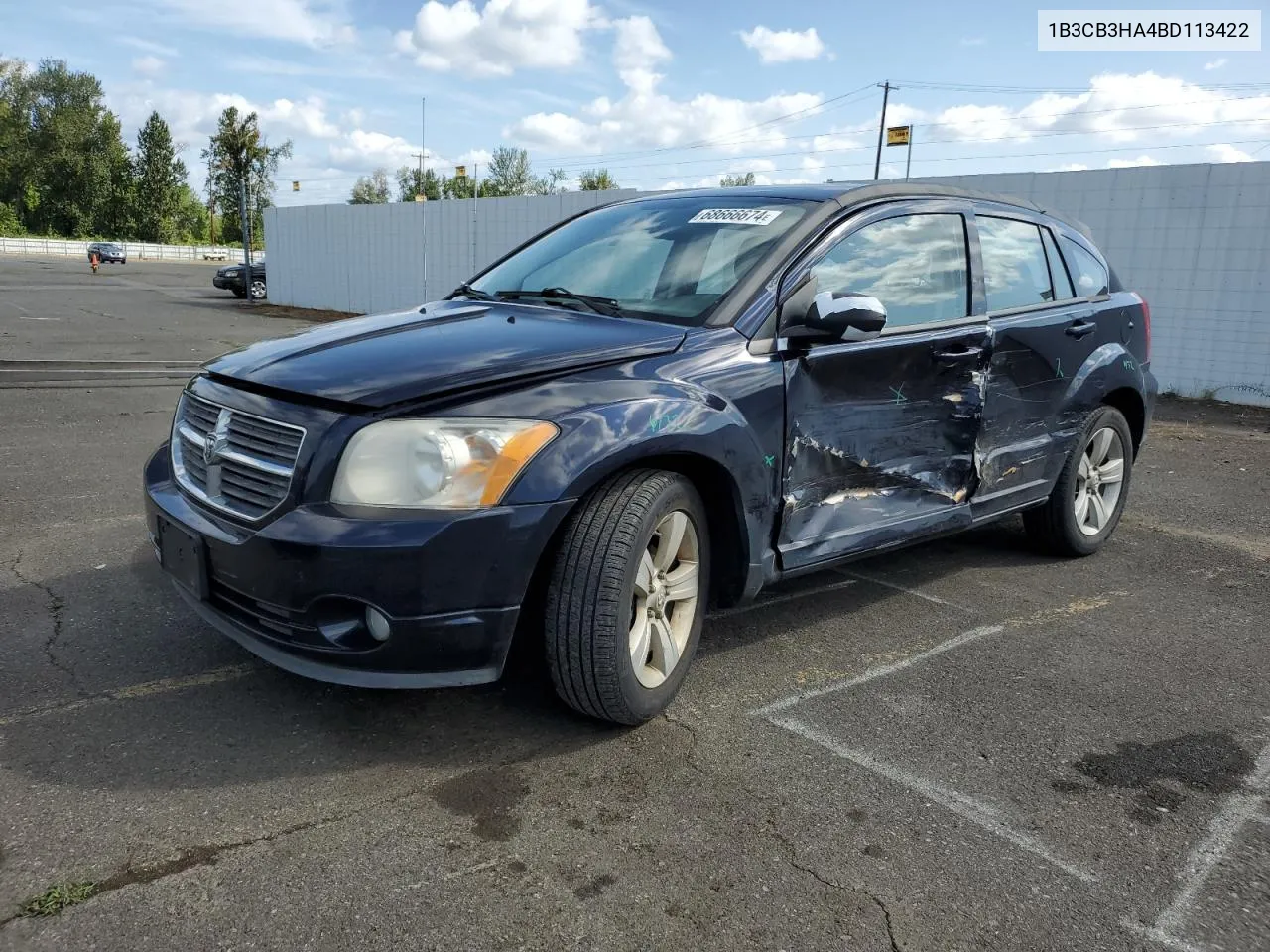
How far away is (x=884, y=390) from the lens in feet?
12.3

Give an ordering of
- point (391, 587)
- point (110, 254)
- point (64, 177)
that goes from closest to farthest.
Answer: point (391, 587)
point (110, 254)
point (64, 177)

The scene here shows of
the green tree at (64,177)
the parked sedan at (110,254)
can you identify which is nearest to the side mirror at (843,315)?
the parked sedan at (110,254)

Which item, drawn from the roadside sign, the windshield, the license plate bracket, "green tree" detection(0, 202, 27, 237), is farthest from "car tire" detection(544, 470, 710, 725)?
"green tree" detection(0, 202, 27, 237)

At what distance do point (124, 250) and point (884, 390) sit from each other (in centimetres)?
7495

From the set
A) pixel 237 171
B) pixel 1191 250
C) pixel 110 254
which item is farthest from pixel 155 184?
pixel 1191 250

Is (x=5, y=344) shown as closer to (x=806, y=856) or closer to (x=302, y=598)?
(x=302, y=598)

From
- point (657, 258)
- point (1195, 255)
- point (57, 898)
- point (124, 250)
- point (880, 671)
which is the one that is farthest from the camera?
point (124, 250)

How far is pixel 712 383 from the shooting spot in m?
3.16

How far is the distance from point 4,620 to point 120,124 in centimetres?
10487

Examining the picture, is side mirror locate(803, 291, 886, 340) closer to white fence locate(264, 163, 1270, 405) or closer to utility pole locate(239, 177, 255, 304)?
white fence locate(264, 163, 1270, 405)

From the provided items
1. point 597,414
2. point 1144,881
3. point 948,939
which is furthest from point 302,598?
point 1144,881

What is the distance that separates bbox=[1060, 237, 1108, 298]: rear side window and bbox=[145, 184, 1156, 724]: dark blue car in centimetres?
49

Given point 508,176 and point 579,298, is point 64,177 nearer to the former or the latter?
point 508,176

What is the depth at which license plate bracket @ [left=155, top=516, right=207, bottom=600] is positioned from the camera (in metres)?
2.90
